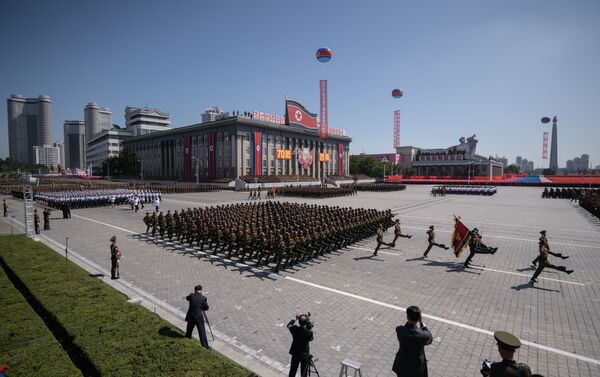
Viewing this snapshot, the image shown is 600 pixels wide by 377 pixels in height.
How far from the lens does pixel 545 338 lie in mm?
7035

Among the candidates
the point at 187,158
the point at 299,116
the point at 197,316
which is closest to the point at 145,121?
the point at 187,158

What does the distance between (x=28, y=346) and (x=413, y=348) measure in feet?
23.4

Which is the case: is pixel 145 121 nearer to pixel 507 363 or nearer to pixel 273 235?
pixel 273 235

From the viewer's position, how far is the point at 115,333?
6.34m

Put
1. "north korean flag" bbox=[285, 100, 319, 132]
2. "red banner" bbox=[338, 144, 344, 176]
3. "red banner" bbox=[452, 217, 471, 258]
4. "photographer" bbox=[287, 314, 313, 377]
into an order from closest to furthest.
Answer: "photographer" bbox=[287, 314, 313, 377]
"red banner" bbox=[452, 217, 471, 258]
"north korean flag" bbox=[285, 100, 319, 132]
"red banner" bbox=[338, 144, 344, 176]

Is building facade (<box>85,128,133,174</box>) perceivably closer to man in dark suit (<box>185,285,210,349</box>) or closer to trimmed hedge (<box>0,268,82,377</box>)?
trimmed hedge (<box>0,268,82,377</box>)

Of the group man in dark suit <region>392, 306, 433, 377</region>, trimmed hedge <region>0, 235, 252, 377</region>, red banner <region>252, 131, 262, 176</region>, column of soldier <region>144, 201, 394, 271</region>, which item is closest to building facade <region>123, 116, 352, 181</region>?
red banner <region>252, 131, 262, 176</region>

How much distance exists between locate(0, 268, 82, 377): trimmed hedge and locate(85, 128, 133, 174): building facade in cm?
14465

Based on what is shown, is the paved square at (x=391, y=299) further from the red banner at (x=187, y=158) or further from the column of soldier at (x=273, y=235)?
the red banner at (x=187, y=158)

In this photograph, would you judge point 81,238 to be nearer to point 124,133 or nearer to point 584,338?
point 584,338

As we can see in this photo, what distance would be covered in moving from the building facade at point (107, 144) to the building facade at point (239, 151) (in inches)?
1679

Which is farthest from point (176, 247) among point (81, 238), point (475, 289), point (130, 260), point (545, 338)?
point (545, 338)

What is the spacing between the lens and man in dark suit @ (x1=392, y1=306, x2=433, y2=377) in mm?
4266

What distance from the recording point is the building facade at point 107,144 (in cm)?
14062
